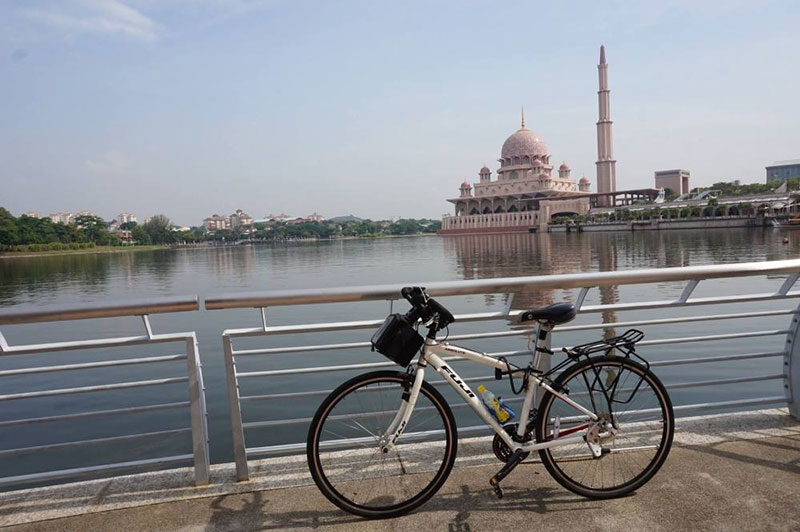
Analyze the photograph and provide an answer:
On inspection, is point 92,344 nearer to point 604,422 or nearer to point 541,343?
point 541,343

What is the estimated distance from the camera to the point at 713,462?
3.10 meters

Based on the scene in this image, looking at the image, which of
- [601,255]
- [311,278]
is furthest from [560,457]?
[601,255]

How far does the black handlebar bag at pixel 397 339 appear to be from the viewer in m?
2.64

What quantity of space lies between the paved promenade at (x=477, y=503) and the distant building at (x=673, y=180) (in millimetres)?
161564

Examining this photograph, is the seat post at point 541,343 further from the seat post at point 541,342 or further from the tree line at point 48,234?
the tree line at point 48,234

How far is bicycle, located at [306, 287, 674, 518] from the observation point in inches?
106

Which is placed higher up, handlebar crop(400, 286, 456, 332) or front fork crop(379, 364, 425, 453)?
handlebar crop(400, 286, 456, 332)

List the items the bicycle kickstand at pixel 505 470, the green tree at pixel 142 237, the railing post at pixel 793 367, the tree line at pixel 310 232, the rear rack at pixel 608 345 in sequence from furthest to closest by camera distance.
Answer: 1. the tree line at pixel 310 232
2. the green tree at pixel 142 237
3. the railing post at pixel 793 367
4. the rear rack at pixel 608 345
5. the bicycle kickstand at pixel 505 470

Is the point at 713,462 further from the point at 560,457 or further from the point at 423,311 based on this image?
the point at 423,311

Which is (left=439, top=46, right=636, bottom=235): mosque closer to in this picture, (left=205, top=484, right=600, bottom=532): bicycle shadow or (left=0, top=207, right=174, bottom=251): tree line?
(left=0, top=207, right=174, bottom=251): tree line

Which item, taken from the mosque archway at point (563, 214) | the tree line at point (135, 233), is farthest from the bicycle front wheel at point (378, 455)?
the mosque archway at point (563, 214)

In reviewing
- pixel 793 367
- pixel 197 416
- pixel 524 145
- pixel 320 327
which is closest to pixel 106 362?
pixel 197 416

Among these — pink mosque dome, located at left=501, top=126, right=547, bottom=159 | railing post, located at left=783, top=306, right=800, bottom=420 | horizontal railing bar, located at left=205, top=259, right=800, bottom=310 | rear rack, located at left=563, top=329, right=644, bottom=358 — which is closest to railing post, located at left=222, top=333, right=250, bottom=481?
horizontal railing bar, located at left=205, top=259, right=800, bottom=310

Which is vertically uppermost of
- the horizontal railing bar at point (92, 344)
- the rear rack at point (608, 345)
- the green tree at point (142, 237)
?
the green tree at point (142, 237)
